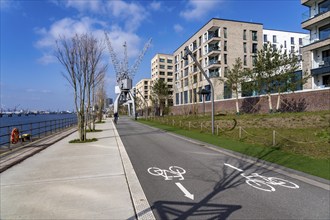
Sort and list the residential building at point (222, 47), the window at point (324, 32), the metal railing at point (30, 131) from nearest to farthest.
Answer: the metal railing at point (30, 131) → the window at point (324, 32) → the residential building at point (222, 47)

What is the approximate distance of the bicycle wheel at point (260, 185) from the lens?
628cm

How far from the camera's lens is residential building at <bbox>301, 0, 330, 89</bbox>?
33125 mm

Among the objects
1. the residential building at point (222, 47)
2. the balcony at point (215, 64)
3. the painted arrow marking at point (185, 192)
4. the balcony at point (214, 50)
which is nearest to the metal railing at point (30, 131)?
the painted arrow marking at point (185, 192)

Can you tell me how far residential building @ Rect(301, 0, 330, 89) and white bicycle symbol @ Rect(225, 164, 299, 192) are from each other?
30287 millimetres

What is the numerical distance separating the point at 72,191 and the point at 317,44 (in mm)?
36305

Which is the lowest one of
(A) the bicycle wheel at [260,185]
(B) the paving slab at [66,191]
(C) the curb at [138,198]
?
(A) the bicycle wheel at [260,185]

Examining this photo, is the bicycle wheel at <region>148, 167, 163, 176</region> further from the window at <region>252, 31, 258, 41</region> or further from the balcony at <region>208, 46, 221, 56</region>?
the window at <region>252, 31, 258, 41</region>

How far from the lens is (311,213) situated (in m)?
4.86

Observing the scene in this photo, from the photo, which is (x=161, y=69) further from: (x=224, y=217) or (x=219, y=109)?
(x=224, y=217)

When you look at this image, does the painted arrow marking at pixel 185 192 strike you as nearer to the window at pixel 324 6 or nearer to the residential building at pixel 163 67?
the window at pixel 324 6

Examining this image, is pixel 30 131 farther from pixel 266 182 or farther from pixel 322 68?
pixel 322 68

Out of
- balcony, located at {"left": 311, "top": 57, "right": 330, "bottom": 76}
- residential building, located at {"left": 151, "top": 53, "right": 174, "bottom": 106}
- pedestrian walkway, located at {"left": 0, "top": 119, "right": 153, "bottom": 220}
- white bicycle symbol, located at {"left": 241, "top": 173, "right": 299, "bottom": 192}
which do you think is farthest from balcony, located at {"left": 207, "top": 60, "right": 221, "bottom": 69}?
residential building, located at {"left": 151, "top": 53, "right": 174, "bottom": 106}

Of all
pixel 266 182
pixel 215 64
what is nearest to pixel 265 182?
pixel 266 182

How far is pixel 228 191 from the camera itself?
611 cm
